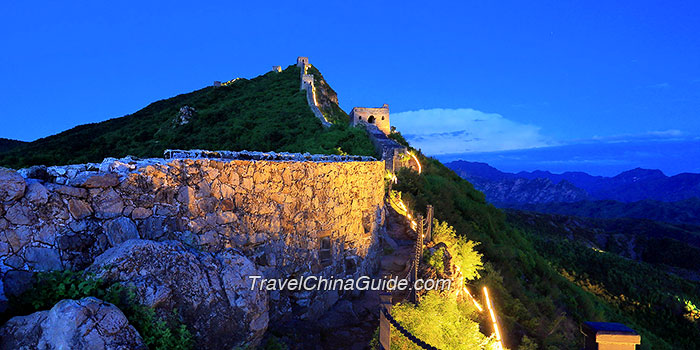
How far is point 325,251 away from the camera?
28.9 ft

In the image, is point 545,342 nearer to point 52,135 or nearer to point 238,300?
point 238,300

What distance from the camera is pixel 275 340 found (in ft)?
20.1

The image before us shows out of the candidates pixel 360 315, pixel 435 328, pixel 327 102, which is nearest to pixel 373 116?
pixel 327 102

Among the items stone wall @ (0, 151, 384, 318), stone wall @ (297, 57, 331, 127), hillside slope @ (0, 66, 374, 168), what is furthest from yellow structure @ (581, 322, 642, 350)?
stone wall @ (297, 57, 331, 127)

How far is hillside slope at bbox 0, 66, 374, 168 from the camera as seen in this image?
2900 cm

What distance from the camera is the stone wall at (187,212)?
4230 mm

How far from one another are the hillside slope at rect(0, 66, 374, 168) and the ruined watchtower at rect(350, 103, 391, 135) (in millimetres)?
4805

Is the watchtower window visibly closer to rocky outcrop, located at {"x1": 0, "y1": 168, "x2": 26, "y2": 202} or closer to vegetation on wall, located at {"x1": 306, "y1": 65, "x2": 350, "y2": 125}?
rocky outcrop, located at {"x1": 0, "y1": 168, "x2": 26, "y2": 202}

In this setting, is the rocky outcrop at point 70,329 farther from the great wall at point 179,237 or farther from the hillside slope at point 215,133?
the hillside slope at point 215,133

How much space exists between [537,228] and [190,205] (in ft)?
198

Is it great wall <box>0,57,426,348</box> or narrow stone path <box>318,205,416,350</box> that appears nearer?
great wall <box>0,57,426,348</box>

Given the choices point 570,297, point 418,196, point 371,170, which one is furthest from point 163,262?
point 570,297

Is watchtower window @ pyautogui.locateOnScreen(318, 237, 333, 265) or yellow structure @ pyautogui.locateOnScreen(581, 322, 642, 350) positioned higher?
watchtower window @ pyautogui.locateOnScreen(318, 237, 333, 265)

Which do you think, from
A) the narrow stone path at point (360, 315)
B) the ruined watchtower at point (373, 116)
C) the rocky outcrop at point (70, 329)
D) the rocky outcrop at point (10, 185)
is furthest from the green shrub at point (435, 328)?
the ruined watchtower at point (373, 116)
